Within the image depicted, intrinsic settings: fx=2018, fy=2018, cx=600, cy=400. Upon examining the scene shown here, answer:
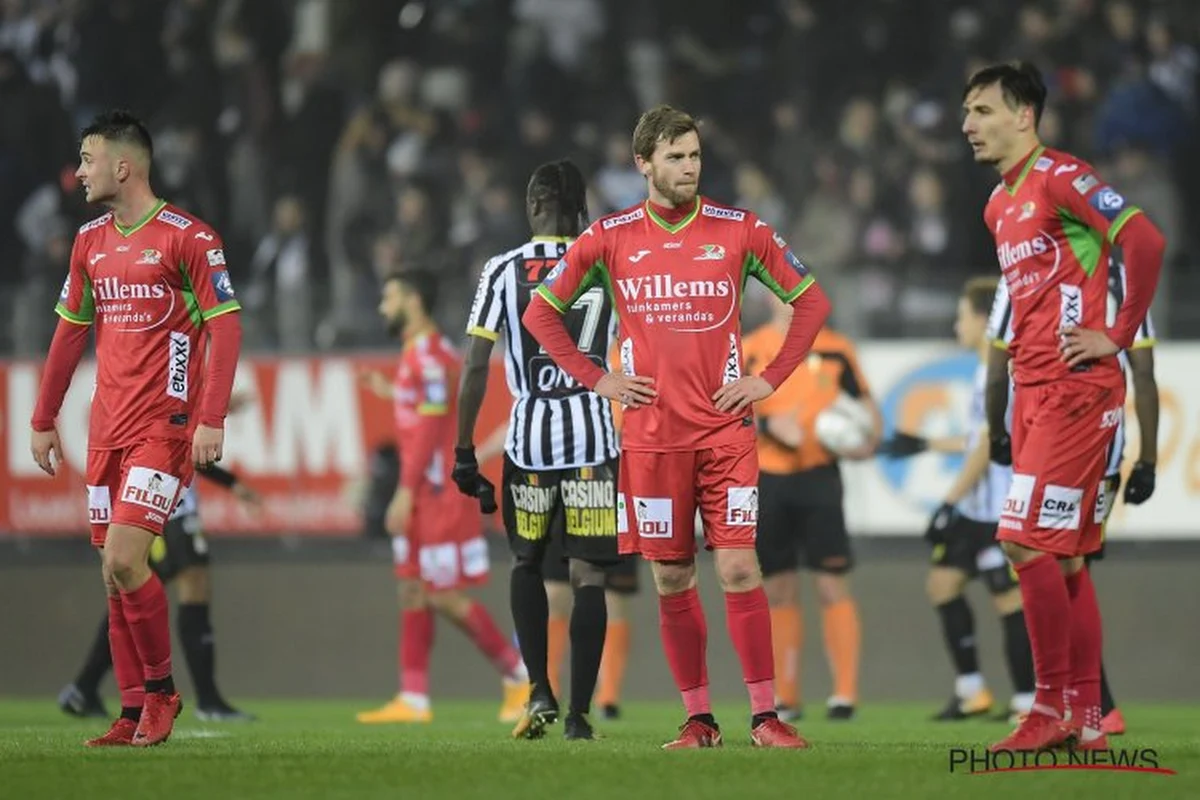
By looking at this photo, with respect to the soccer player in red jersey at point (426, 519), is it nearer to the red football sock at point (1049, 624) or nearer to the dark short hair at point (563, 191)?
the dark short hair at point (563, 191)

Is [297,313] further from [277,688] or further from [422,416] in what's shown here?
[422,416]

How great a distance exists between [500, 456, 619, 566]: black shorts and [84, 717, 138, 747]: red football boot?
5.66 feet

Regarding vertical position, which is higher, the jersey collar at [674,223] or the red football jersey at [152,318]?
the jersey collar at [674,223]

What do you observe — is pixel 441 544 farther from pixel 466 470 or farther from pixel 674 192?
pixel 674 192

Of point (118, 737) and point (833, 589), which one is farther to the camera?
point (833, 589)

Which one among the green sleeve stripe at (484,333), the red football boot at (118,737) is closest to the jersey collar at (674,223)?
the green sleeve stripe at (484,333)

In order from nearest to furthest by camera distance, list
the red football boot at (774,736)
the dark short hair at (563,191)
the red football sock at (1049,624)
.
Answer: the red football sock at (1049,624)
the red football boot at (774,736)
the dark short hair at (563,191)

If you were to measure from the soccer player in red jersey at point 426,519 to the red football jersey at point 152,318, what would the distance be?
328 cm

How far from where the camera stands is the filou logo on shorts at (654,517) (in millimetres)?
7363

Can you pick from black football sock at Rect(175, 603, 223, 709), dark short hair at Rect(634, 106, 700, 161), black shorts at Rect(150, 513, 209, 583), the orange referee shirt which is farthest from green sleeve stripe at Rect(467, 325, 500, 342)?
black football sock at Rect(175, 603, 223, 709)

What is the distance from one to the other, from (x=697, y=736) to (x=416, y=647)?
417 cm

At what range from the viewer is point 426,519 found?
11.3 metres

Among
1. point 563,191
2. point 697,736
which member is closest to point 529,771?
point 697,736

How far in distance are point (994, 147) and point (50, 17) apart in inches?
525
